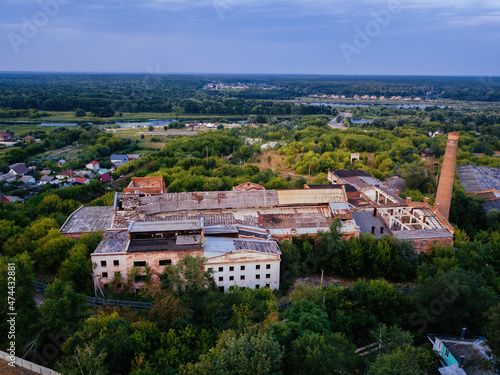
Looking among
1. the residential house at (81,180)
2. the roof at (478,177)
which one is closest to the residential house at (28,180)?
the residential house at (81,180)

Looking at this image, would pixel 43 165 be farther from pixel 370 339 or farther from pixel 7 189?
pixel 370 339

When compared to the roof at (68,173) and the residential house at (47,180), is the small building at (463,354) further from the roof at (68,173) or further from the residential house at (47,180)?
the roof at (68,173)

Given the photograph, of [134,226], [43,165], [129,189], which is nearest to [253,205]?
[134,226]

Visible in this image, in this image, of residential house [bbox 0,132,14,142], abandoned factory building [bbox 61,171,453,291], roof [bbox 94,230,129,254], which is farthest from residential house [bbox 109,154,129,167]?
roof [bbox 94,230,129,254]

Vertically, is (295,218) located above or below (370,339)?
above

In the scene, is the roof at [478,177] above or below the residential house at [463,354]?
above

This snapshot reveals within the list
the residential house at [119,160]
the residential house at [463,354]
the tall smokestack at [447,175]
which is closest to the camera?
the residential house at [463,354]
